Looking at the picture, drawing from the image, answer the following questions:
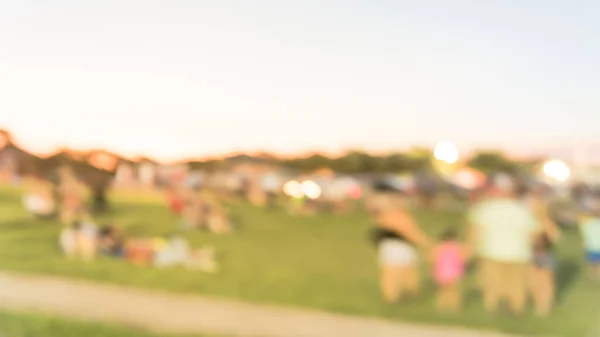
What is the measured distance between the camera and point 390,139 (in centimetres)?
177

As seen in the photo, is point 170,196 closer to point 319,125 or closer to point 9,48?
point 319,125

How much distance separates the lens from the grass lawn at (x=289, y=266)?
1.58m

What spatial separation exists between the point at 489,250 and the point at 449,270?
11cm

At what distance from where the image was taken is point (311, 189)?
6.03 ft

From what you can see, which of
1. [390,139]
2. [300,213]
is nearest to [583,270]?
[390,139]

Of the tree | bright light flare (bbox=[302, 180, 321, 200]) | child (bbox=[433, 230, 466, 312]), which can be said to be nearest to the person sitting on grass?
bright light flare (bbox=[302, 180, 321, 200])

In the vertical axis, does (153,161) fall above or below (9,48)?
below

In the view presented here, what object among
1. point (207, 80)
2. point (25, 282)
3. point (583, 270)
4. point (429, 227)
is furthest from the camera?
point (25, 282)

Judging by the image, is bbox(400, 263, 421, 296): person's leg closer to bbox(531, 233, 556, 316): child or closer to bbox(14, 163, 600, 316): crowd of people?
bbox(14, 163, 600, 316): crowd of people

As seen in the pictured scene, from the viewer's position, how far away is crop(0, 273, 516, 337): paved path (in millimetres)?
1737

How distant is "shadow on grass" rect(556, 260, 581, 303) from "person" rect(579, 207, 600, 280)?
0.11 feet

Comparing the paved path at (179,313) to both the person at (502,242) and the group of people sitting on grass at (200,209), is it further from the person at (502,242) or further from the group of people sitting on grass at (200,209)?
the group of people sitting on grass at (200,209)

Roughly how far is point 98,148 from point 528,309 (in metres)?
1.37

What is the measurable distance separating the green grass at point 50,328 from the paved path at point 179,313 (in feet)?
0.09
